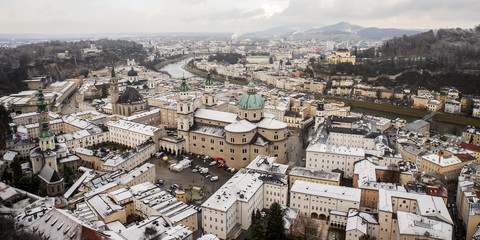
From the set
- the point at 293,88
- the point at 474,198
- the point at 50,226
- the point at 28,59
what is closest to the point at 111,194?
the point at 50,226

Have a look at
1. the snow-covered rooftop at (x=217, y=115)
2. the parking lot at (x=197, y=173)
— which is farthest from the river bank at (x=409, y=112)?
the snow-covered rooftop at (x=217, y=115)

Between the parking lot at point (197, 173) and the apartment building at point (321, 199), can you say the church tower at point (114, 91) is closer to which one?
the parking lot at point (197, 173)

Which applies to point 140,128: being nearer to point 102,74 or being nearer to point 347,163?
point 347,163

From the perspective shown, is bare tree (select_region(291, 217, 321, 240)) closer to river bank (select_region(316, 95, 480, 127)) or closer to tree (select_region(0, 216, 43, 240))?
tree (select_region(0, 216, 43, 240))

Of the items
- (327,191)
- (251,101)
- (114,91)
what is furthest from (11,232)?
(114,91)

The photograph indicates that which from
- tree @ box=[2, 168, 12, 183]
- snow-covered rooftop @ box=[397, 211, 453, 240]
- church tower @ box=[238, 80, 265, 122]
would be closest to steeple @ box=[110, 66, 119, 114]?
tree @ box=[2, 168, 12, 183]

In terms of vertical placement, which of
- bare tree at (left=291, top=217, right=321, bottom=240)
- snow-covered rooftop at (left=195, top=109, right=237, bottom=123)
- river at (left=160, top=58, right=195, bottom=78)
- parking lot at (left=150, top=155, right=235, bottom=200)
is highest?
river at (left=160, top=58, right=195, bottom=78)

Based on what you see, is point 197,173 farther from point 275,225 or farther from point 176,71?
point 176,71
